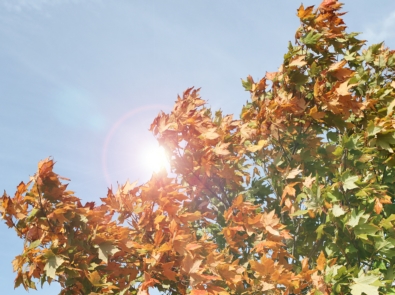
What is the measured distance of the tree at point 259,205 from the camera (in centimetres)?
341

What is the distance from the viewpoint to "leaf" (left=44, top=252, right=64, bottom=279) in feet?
10.3

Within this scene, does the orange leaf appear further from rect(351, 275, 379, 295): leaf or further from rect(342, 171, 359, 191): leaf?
rect(351, 275, 379, 295): leaf

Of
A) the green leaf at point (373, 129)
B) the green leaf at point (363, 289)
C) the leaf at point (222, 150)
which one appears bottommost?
the green leaf at point (363, 289)

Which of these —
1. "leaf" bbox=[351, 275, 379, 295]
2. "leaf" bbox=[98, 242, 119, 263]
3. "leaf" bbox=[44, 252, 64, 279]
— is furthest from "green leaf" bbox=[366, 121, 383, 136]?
"leaf" bbox=[44, 252, 64, 279]

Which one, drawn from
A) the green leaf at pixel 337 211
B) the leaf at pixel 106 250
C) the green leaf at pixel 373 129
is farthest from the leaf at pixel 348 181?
the leaf at pixel 106 250

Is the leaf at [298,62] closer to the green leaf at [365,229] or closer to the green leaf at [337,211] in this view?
the green leaf at [337,211]

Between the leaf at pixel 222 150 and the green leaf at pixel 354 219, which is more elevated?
the leaf at pixel 222 150

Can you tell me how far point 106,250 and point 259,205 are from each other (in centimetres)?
193

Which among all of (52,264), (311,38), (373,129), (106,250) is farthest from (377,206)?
(52,264)

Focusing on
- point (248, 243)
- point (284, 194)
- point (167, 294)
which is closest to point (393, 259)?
point (284, 194)

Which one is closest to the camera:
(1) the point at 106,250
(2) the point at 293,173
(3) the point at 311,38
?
(1) the point at 106,250

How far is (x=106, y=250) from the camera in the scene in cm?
341

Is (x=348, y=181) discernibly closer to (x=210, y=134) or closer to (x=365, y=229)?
(x=365, y=229)

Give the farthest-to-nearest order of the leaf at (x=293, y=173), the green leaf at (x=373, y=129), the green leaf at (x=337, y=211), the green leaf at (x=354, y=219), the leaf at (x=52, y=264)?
the leaf at (x=293, y=173) → the green leaf at (x=373, y=129) → the green leaf at (x=337, y=211) → the green leaf at (x=354, y=219) → the leaf at (x=52, y=264)
